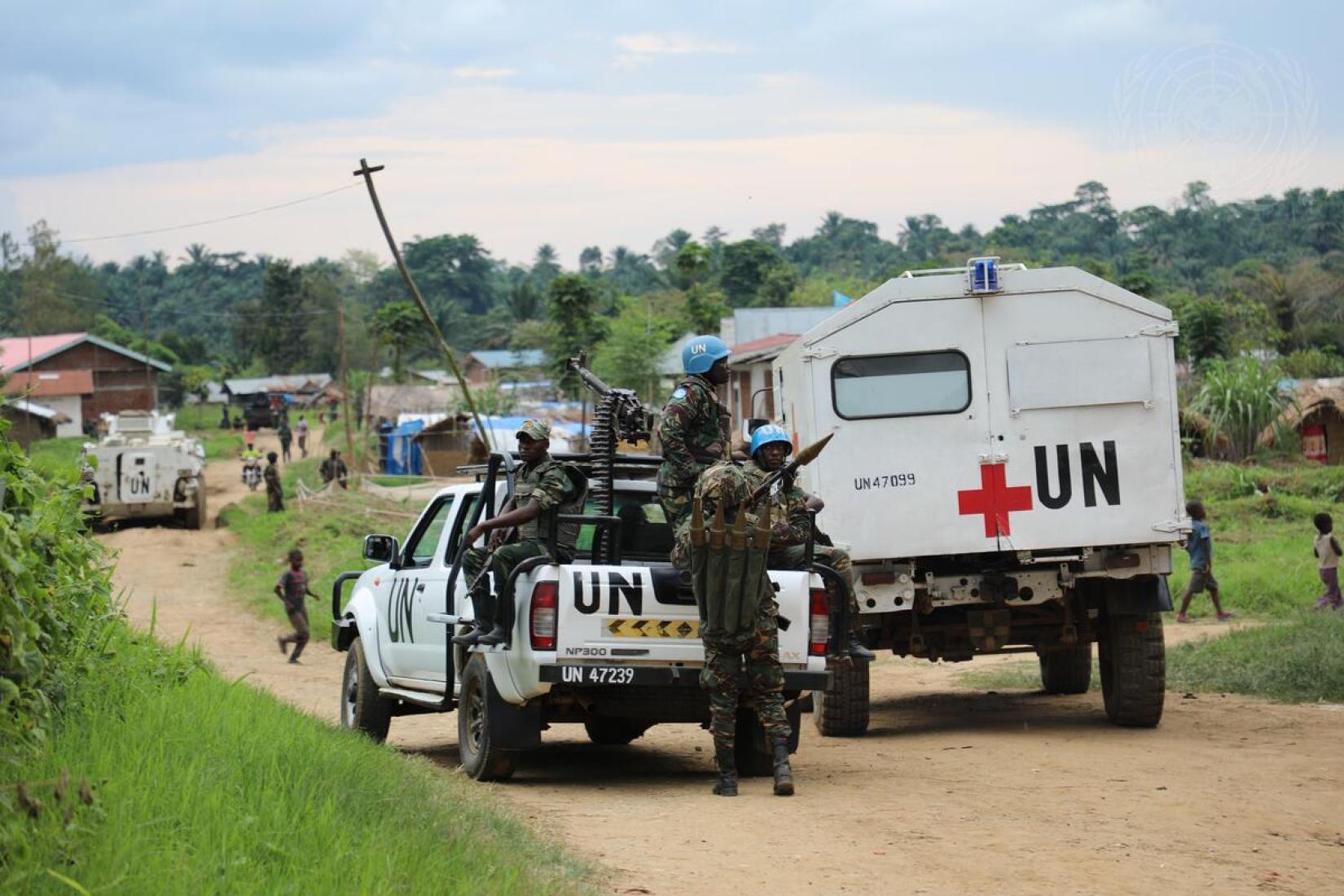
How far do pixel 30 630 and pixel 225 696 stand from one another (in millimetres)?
4049

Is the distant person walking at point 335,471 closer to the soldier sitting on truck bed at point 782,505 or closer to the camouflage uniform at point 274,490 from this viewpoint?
the camouflage uniform at point 274,490

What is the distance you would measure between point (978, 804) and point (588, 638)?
2.12 metres

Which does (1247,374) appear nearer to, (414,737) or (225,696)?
(414,737)

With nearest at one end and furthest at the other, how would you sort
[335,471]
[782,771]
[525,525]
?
1. [782,771]
2. [525,525]
3. [335,471]

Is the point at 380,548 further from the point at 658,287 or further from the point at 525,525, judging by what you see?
the point at 658,287

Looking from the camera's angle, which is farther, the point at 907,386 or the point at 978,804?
the point at 907,386

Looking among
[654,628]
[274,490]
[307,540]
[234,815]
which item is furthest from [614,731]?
[274,490]

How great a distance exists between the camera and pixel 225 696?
29.3 ft

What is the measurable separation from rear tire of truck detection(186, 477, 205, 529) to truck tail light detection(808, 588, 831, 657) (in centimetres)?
2793

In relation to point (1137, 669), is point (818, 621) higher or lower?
higher

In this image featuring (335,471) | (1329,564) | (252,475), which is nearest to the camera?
(1329,564)

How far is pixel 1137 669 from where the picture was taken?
37.0 ft

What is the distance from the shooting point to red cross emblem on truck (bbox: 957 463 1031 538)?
11047mm

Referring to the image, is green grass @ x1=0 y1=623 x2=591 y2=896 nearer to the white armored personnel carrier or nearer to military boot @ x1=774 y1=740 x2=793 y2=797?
military boot @ x1=774 y1=740 x2=793 y2=797
